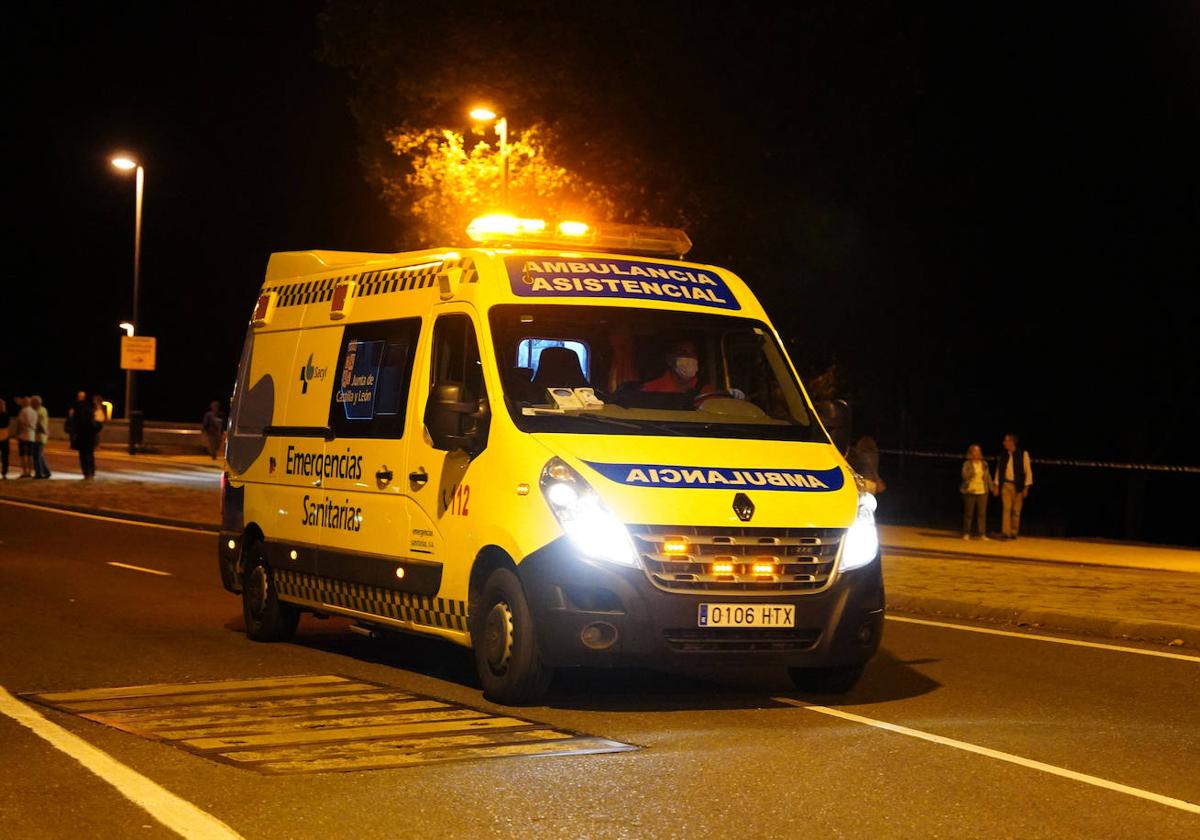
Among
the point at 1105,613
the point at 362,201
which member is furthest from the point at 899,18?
the point at 362,201

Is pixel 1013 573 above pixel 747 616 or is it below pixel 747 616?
below

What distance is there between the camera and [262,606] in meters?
12.7

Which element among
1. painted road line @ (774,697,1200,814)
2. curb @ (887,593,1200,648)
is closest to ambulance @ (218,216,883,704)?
painted road line @ (774,697,1200,814)

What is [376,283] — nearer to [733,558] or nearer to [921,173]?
[733,558]

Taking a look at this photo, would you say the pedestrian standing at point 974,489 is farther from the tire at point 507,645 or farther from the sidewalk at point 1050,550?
the tire at point 507,645

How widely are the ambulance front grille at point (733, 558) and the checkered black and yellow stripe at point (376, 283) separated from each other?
82.0 inches

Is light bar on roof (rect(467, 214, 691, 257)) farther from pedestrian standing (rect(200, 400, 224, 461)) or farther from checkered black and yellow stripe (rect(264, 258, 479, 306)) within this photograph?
pedestrian standing (rect(200, 400, 224, 461))

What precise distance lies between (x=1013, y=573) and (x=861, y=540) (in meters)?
9.76

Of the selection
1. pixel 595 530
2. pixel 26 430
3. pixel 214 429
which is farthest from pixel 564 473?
pixel 214 429

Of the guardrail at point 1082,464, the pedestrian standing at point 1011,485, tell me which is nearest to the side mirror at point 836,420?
the pedestrian standing at point 1011,485

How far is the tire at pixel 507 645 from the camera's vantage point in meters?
9.55

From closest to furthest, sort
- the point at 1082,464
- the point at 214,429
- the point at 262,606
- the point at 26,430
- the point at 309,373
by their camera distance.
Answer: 1. the point at 309,373
2. the point at 262,606
3. the point at 1082,464
4. the point at 26,430
5. the point at 214,429

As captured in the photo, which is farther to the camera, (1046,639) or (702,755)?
(1046,639)

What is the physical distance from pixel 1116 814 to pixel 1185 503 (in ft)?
126
